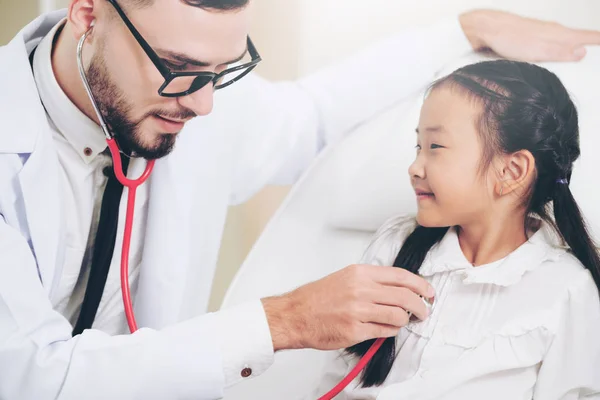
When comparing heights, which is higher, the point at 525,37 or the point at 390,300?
the point at 525,37

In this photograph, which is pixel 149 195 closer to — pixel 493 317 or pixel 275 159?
pixel 275 159

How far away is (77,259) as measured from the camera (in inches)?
40.9

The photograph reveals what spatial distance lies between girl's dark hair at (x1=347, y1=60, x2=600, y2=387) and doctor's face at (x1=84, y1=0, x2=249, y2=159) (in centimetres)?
33

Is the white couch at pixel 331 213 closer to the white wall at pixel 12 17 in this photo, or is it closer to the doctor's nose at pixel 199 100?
the doctor's nose at pixel 199 100

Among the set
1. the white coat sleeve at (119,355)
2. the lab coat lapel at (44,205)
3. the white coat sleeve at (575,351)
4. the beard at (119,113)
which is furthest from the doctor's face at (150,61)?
the white coat sleeve at (575,351)

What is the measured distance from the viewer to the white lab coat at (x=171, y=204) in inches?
34.1

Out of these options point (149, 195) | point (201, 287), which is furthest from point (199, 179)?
point (201, 287)

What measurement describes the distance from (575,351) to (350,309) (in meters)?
0.30

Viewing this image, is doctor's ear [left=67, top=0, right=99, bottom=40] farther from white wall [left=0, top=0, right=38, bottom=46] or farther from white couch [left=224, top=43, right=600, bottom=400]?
A: white couch [left=224, top=43, right=600, bottom=400]

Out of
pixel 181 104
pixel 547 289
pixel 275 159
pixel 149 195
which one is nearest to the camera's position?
pixel 547 289

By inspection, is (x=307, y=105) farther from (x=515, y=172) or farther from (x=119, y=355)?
(x=119, y=355)

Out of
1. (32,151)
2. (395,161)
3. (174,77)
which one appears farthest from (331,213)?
(32,151)

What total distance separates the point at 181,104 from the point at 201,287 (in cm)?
35

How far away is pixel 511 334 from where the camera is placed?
2.78ft
